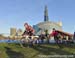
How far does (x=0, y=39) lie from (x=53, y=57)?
743 inches

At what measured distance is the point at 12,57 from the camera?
18594mm

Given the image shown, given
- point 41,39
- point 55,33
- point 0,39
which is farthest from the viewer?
point 0,39

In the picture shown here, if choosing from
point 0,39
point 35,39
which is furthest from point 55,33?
point 0,39


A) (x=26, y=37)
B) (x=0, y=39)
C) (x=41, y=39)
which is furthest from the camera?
(x=0, y=39)

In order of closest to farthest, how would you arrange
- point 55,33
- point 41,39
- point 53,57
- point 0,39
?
point 53,57 → point 55,33 → point 41,39 → point 0,39

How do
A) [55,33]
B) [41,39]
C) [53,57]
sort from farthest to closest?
1. [41,39]
2. [55,33]
3. [53,57]

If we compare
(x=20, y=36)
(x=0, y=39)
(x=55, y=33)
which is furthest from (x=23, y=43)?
(x=0, y=39)

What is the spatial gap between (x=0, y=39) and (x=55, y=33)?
9.87m

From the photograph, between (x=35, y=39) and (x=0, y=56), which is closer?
(x=0, y=56)

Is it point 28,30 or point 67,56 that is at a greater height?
point 28,30

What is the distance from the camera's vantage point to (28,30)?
2819 cm

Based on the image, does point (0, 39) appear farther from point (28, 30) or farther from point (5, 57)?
point (5, 57)

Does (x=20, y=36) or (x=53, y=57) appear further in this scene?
(x=20, y=36)

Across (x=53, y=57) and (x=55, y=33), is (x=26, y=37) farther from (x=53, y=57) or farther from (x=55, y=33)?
(x=53, y=57)
